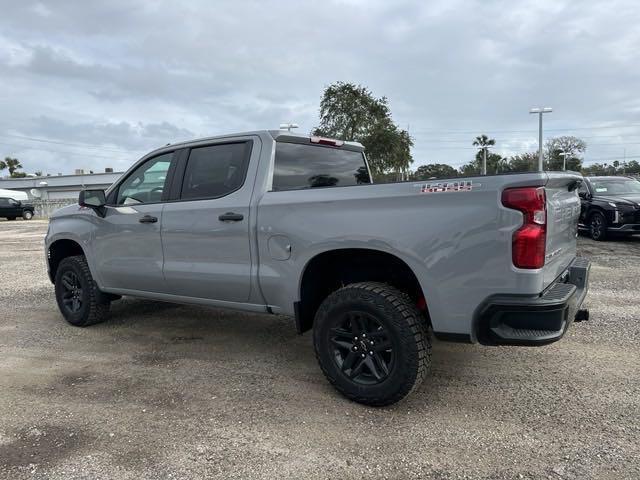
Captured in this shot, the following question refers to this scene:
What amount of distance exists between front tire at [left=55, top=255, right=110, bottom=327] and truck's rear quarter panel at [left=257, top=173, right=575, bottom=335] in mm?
2733

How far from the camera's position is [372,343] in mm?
3338

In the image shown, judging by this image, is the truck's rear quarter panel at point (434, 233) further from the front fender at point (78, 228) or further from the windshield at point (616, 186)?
the windshield at point (616, 186)

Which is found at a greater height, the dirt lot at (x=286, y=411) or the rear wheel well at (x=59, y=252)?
the rear wheel well at (x=59, y=252)

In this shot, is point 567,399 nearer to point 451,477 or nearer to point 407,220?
point 451,477

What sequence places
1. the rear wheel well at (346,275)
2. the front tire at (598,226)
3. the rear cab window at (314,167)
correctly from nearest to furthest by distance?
the rear wheel well at (346,275), the rear cab window at (314,167), the front tire at (598,226)

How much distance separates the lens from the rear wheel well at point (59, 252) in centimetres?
567

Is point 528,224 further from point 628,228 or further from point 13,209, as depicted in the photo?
point 13,209

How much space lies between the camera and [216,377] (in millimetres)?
4016

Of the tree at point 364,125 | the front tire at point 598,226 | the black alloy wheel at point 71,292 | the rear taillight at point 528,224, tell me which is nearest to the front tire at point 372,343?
the rear taillight at point 528,224

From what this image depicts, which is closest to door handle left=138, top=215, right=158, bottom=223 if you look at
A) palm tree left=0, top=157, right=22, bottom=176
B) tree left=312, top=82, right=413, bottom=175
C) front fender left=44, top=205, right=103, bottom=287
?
front fender left=44, top=205, right=103, bottom=287

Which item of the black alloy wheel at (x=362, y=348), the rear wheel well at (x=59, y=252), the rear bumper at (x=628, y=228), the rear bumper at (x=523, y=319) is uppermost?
the rear wheel well at (x=59, y=252)

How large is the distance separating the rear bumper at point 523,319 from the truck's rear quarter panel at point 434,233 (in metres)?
0.06

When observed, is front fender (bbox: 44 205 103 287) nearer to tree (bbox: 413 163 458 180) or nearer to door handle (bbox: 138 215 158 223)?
door handle (bbox: 138 215 158 223)

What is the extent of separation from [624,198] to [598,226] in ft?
2.68
